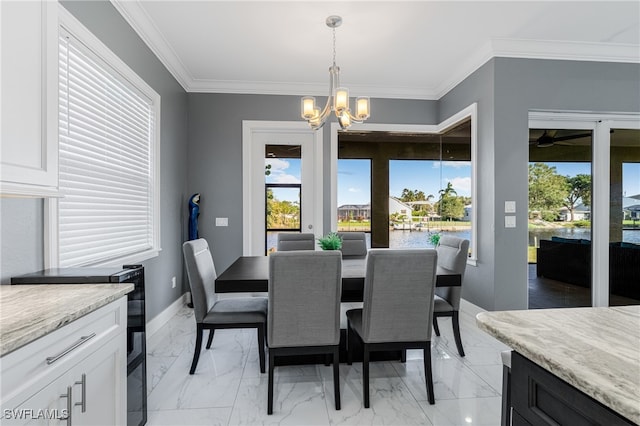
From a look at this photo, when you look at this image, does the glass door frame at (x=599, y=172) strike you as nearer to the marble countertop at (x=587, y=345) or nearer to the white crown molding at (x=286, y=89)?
the white crown molding at (x=286, y=89)

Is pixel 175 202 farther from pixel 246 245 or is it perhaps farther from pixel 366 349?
pixel 366 349

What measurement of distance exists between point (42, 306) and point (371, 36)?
3039mm

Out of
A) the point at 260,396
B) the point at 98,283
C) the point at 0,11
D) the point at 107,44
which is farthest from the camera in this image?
the point at 107,44

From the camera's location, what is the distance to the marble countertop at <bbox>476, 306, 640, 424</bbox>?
585 millimetres

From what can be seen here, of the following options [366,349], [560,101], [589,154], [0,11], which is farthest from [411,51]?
[0,11]

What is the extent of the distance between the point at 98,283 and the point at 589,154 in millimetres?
4448

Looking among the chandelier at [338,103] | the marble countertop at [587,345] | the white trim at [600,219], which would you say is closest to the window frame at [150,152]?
the chandelier at [338,103]

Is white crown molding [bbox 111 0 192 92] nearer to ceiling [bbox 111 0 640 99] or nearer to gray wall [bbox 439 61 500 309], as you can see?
ceiling [bbox 111 0 640 99]

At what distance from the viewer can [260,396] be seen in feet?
6.54

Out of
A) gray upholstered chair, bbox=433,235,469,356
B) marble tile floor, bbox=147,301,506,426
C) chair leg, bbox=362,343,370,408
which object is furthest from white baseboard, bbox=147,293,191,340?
gray upholstered chair, bbox=433,235,469,356

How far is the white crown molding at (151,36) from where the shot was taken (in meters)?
2.42

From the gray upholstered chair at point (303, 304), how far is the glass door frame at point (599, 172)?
9.64 feet

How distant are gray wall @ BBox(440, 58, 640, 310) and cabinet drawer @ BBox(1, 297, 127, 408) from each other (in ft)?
10.3

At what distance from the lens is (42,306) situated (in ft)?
3.55
